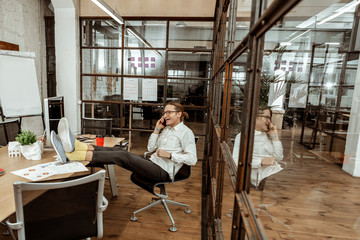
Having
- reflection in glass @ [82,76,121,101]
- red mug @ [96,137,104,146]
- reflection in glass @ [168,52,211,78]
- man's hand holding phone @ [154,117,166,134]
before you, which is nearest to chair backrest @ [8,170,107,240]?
red mug @ [96,137,104,146]

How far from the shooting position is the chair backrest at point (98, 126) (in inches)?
132

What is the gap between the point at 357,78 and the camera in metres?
0.48

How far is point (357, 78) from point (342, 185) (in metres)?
0.32

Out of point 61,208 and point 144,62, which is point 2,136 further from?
point 144,62

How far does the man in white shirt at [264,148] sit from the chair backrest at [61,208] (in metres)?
0.88

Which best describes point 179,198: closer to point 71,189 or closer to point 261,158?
point 71,189

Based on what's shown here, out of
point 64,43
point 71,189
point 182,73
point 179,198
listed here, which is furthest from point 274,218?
point 64,43

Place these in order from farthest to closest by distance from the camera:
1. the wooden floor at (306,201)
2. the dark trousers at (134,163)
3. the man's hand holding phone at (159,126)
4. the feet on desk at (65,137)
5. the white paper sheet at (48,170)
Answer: the man's hand holding phone at (159,126)
the dark trousers at (134,163)
the feet on desk at (65,137)
the white paper sheet at (48,170)
the wooden floor at (306,201)

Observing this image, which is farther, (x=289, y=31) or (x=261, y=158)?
(x=261, y=158)

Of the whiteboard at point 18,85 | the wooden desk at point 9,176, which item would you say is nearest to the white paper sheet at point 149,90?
the whiteboard at point 18,85

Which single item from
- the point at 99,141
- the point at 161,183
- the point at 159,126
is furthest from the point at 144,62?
the point at 161,183

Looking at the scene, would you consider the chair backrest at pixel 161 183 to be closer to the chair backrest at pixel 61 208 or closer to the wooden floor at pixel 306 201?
the chair backrest at pixel 61 208

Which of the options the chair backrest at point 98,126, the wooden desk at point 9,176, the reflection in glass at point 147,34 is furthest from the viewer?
the reflection in glass at point 147,34

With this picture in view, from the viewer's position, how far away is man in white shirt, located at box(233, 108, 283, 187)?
2.36ft
